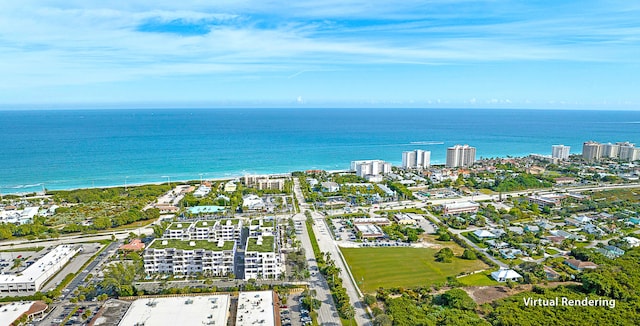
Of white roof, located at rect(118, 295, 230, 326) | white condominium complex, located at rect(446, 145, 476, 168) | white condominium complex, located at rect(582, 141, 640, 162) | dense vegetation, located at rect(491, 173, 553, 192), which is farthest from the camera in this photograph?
white condominium complex, located at rect(582, 141, 640, 162)

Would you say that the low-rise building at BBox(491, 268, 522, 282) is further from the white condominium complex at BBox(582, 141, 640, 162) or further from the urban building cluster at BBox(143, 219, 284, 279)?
the white condominium complex at BBox(582, 141, 640, 162)

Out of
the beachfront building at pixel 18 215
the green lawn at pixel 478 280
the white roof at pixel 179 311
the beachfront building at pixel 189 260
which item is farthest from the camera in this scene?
the beachfront building at pixel 18 215

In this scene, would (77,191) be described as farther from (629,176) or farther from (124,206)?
(629,176)

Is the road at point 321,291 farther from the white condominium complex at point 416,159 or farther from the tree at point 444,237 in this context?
the white condominium complex at point 416,159

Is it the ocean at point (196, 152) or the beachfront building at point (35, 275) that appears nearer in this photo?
the beachfront building at point (35, 275)

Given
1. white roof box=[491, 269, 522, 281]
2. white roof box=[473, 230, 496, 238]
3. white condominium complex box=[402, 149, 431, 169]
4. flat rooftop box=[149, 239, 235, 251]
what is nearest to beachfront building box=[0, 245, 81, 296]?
flat rooftop box=[149, 239, 235, 251]

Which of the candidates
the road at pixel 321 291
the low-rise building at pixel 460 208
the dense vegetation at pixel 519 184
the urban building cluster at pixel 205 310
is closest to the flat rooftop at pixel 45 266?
the urban building cluster at pixel 205 310

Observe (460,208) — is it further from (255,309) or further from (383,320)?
(255,309)
